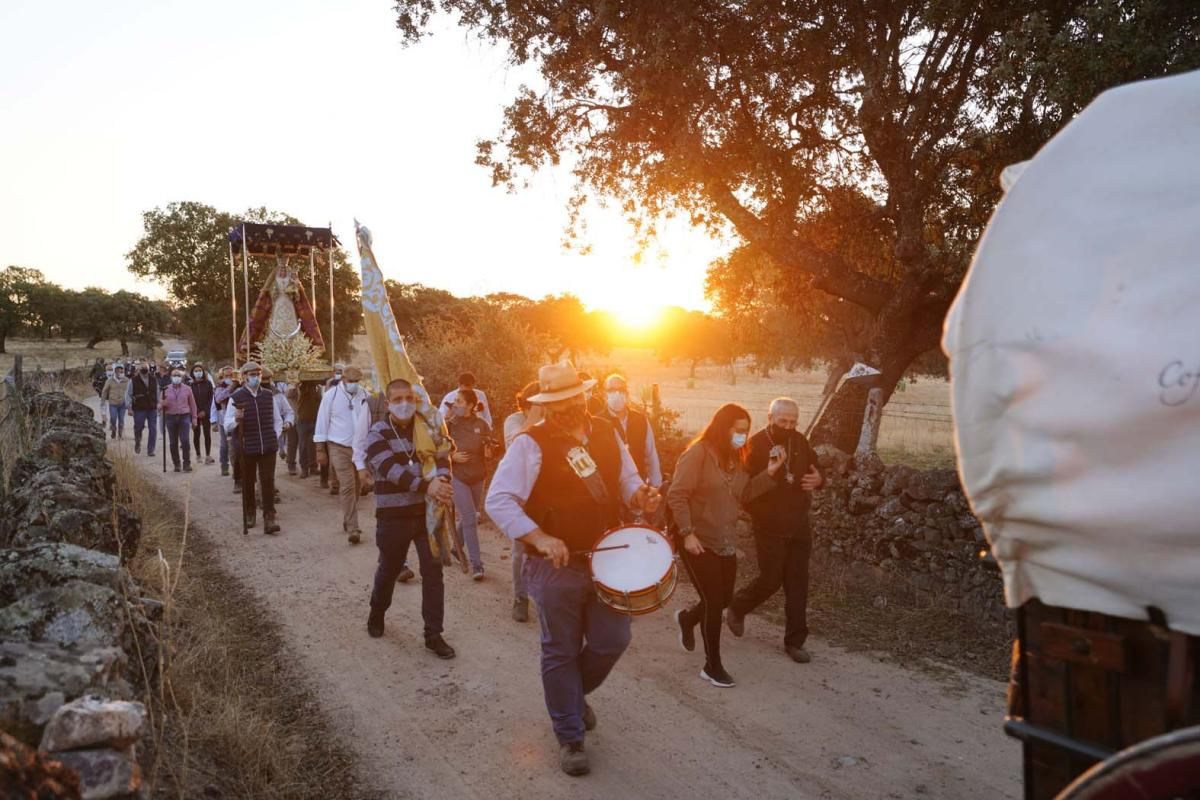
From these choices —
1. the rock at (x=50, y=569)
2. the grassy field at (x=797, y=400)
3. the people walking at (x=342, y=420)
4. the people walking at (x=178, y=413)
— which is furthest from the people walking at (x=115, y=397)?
the rock at (x=50, y=569)

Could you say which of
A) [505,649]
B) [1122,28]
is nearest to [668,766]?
[505,649]

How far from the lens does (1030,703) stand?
2348 mm

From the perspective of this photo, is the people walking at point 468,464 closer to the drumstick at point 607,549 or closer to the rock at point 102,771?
the drumstick at point 607,549

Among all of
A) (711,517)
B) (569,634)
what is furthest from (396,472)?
(711,517)

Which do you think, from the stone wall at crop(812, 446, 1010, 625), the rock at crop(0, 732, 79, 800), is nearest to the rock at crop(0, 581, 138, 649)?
the rock at crop(0, 732, 79, 800)

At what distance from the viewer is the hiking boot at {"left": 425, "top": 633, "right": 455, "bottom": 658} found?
6.36 meters

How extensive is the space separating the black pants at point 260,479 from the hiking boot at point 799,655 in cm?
742

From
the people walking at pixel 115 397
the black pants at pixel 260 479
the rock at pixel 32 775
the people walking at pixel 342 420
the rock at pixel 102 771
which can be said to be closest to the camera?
the rock at pixel 32 775

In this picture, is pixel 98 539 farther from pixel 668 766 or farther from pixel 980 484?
pixel 980 484

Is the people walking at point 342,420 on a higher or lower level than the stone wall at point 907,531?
higher

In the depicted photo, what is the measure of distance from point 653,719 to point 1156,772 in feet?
12.4

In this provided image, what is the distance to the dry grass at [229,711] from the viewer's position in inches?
164

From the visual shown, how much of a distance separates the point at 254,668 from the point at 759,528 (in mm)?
4107

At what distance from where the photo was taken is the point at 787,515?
6297mm
